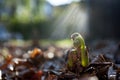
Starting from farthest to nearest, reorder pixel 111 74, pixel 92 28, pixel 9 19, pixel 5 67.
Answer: pixel 9 19 → pixel 92 28 → pixel 5 67 → pixel 111 74

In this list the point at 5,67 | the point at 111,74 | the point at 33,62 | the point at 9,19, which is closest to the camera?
the point at 111,74

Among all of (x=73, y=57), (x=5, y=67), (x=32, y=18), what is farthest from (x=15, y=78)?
(x=32, y=18)

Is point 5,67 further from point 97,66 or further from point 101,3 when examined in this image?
point 101,3

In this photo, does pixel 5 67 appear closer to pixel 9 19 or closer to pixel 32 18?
pixel 32 18

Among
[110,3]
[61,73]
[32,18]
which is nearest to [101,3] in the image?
[110,3]

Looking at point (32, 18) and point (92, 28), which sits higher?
point (32, 18)

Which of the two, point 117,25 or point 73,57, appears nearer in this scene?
point 73,57

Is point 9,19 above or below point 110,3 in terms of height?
above

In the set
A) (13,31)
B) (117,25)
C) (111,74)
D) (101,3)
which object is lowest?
(111,74)

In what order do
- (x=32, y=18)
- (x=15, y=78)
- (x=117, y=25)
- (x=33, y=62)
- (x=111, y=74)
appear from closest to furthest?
(x=111, y=74) < (x=15, y=78) < (x=33, y=62) < (x=117, y=25) < (x=32, y=18)
